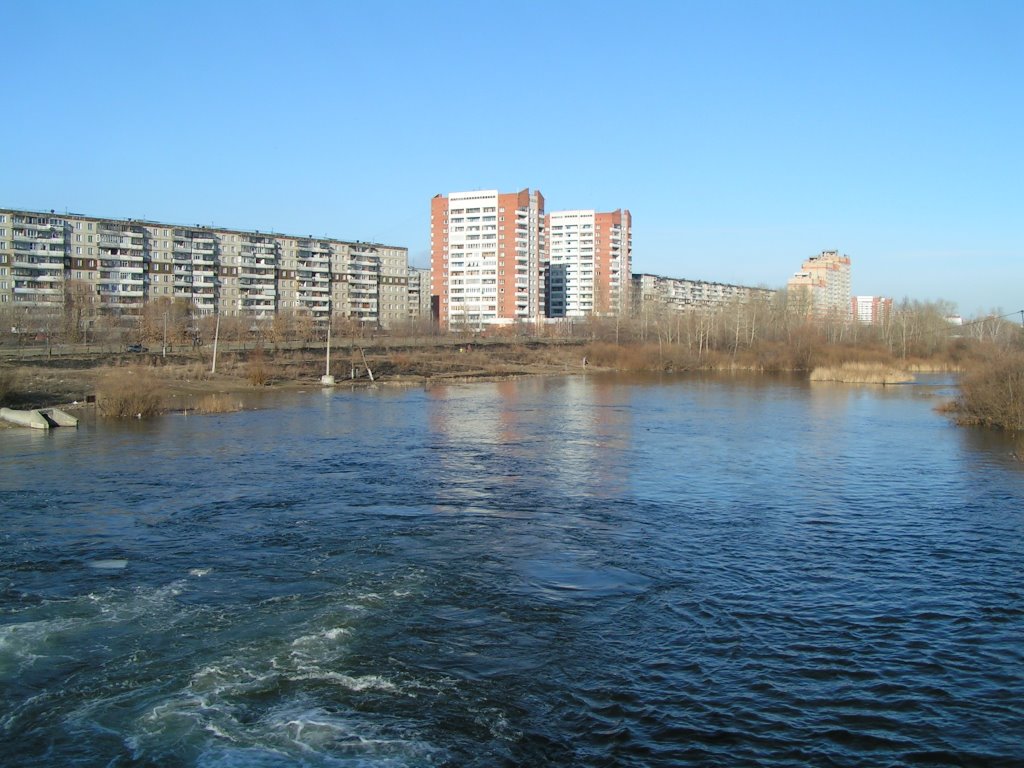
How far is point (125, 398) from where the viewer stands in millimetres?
32281

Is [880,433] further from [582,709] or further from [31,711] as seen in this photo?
[31,711]

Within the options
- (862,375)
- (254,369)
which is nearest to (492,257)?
(862,375)

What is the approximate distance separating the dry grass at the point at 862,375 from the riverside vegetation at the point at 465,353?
0.12 m

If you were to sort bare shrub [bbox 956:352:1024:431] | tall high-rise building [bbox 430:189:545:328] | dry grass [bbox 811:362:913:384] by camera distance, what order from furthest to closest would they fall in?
tall high-rise building [bbox 430:189:545:328] → dry grass [bbox 811:362:913:384] → bare shrub [bbox 956:352:1024:431]

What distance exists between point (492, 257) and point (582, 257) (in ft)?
70.4

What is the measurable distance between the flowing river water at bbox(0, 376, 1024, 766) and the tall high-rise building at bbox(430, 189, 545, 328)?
322 feet

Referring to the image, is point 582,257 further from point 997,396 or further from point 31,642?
point 31,642

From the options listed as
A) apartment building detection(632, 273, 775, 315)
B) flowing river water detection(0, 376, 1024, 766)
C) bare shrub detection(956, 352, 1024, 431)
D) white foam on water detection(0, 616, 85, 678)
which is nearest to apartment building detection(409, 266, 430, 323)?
apartment building detection(632, 273, 775, 315)

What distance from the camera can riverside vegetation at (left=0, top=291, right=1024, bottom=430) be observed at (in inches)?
1328

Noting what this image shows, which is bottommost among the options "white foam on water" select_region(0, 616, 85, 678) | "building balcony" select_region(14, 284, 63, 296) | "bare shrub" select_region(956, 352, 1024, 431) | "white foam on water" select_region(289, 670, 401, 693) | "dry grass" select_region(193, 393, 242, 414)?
"white foam on water" select_region(289, 670, 401, 693)

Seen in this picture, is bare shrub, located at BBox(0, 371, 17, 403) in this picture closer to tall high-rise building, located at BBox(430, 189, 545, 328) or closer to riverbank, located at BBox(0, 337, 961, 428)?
riverbank, located at BBox(0, 337, 961, 428)

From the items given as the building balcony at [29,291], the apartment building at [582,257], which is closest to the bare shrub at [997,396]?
the building balcony at [29,291]

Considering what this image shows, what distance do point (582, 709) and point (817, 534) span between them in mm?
8047

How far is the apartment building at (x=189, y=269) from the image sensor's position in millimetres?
88000
